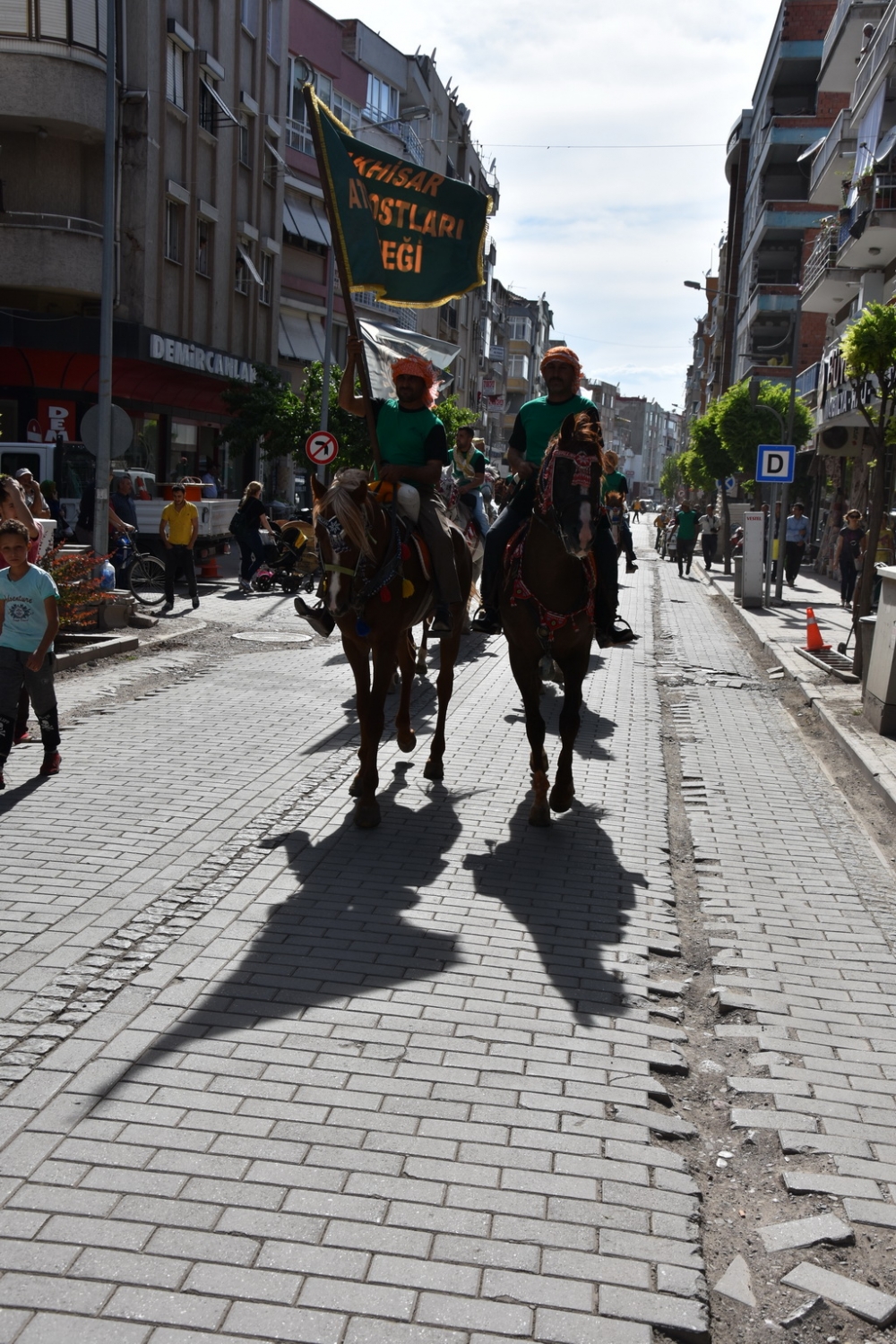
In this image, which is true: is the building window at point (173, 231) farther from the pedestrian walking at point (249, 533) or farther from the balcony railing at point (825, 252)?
the balcony railing at point (825, 252)

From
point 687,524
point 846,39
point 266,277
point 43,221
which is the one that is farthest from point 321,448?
point 846,39

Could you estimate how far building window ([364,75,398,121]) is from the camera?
57.9 meters

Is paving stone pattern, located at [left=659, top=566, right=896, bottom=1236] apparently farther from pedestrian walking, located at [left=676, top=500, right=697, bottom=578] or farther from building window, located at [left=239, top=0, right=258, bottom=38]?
building window, located at [left=239, top=0, right=258, bottom=38]

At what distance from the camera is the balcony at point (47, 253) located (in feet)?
92.1

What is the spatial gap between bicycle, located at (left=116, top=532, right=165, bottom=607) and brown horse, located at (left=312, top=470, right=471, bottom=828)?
12389 millimetres

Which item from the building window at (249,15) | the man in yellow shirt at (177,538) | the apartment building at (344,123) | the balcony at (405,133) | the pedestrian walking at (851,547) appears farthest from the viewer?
the balcony at (405,133)

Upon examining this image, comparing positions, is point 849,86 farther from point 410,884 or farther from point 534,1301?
point 534,1301

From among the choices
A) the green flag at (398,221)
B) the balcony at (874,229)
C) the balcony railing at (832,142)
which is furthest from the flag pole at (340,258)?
the balcony railing at (832,142)

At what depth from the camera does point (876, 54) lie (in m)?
31.2

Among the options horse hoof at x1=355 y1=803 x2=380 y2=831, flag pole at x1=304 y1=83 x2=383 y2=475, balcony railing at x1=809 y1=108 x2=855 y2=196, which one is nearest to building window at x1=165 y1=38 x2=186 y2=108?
balcony railing at x1=809 y1=108 x2=855 y2=196

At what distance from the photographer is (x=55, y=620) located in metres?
8.42

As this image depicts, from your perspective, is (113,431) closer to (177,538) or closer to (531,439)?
(177,538)

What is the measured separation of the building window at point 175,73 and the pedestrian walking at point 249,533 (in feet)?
50.7

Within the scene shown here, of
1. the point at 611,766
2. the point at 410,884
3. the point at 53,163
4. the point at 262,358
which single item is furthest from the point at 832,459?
the point at 410,884
